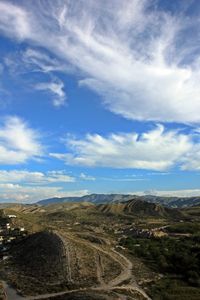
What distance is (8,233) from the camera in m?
148

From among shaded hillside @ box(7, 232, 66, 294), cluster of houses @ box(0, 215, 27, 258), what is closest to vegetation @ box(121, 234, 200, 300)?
shaded hillside @ box(7, 232, 66, 294)

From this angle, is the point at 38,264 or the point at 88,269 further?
the point at 38,264

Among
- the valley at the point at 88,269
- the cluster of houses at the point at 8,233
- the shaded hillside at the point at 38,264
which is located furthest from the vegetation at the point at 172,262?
the cluster of houses at the point at 8,233

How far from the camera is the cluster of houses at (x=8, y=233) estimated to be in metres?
127

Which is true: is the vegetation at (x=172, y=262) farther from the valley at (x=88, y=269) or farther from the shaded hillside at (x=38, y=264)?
the shaded hillside at (x=38, y=264)

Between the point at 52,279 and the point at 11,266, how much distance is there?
19.3 metres

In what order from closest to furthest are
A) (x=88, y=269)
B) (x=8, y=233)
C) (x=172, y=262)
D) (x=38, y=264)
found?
(x=88, y=269) → (x=38, y=264) → (x=172, y=262) → (x=8, y=233)

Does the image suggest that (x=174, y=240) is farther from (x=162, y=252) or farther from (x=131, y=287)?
(x=131, y=287)

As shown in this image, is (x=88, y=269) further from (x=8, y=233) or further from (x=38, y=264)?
(x=8, y=233)

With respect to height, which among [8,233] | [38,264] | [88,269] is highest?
[8,233]

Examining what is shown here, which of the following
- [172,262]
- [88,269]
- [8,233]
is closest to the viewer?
[88,269]

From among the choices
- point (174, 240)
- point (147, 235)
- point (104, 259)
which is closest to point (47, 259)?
point (104, 259)

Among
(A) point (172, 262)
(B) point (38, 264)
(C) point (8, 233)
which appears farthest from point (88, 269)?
(C) point (8, 233)

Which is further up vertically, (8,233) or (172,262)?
(8,233)
